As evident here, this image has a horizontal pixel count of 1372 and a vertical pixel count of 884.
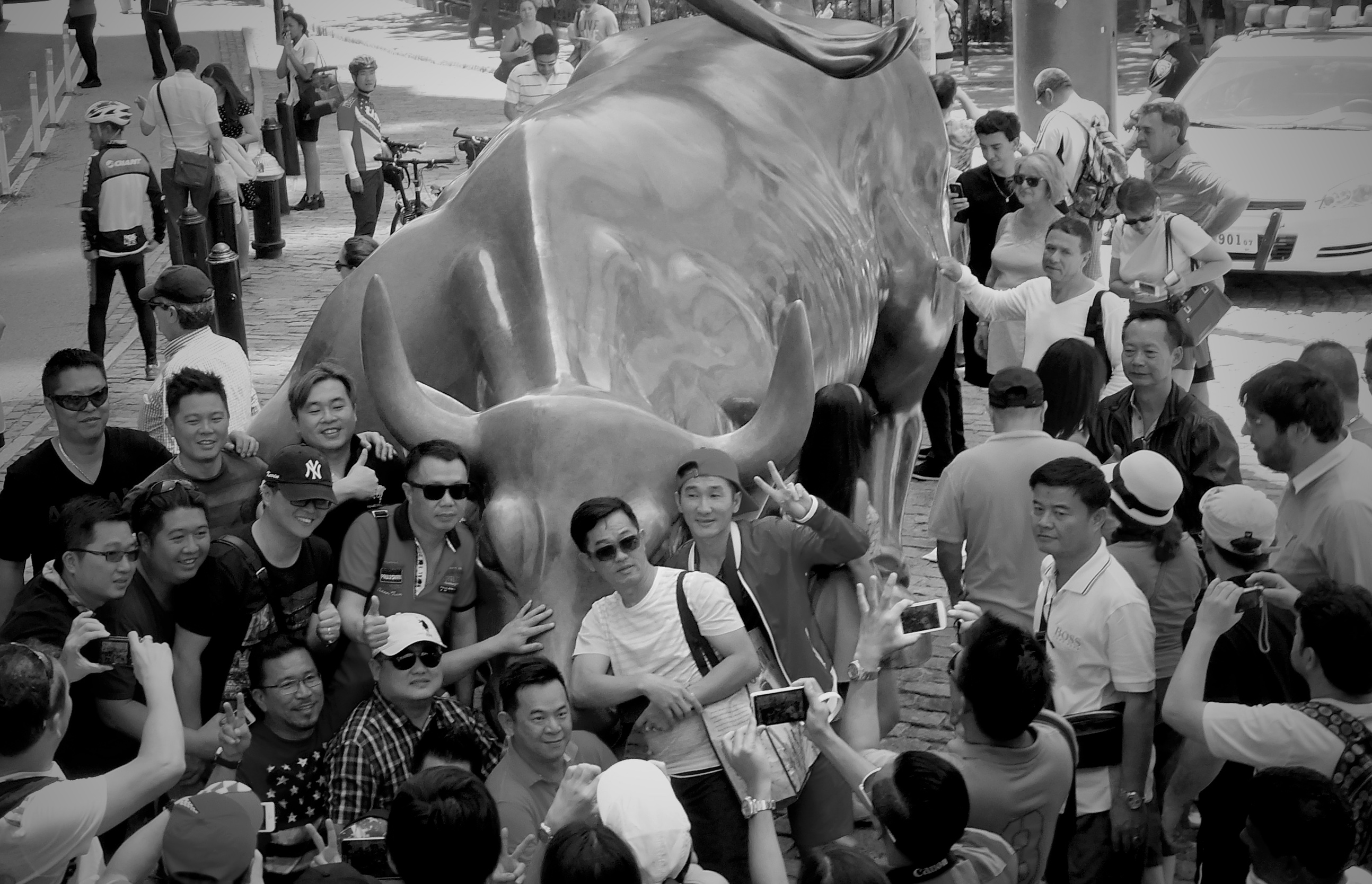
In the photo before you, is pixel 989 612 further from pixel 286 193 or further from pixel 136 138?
pixel 136 138

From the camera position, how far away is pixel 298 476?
200 inches

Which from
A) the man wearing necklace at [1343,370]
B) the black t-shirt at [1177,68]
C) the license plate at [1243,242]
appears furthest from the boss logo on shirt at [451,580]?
the black t-shirt at [1177,68]

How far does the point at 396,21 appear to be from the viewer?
32.1 meters

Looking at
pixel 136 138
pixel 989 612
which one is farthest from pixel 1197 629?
pixel 136 138

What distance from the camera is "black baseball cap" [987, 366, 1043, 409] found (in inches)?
229

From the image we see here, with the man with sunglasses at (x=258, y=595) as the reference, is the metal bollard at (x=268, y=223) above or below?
below

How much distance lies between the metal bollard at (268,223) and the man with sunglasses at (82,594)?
473 inches

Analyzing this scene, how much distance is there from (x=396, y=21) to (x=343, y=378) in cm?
2797

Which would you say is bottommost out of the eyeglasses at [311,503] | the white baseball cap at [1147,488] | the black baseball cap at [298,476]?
the white baseball cap at [1147,488]

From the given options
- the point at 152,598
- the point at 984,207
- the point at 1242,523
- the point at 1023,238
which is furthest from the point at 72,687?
the point at 984,207

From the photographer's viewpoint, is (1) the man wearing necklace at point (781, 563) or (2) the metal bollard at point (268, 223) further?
(2) the metal bollard at point (268, 223)

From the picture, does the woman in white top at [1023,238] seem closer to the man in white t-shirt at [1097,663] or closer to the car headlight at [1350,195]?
the man in white t-shirt at [1097,663]

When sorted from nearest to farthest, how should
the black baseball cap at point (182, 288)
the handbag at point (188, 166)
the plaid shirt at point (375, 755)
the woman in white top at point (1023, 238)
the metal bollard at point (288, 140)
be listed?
the plaid shirt at point (375, 755), the black baseball cap at point (182, 288), the woman in white top at point (1023, 238), the handbag at point (188, 166), the metal bollard at point (288, 140)

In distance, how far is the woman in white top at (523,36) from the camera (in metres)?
18.6
